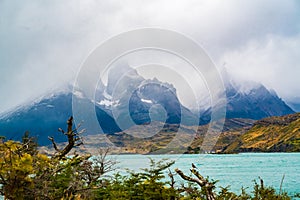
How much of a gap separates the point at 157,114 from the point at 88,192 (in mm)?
8242

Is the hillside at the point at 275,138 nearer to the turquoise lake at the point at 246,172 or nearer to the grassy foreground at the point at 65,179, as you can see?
the turquoise lake at the point at 246,172

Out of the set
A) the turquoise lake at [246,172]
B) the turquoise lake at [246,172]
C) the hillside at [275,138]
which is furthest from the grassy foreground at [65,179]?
the hillside at [275,138]

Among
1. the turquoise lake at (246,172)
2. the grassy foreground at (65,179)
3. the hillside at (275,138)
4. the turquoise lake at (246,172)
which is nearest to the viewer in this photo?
the grassy foreground at (65,179)

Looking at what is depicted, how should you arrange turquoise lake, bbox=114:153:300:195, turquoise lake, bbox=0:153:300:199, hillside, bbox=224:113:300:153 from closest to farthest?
1. turquoise lake, bbox=0:153:300:199
2. turquoise lake, bbox=114:153:300:195
3. hillside, bbox=224:113:300:153

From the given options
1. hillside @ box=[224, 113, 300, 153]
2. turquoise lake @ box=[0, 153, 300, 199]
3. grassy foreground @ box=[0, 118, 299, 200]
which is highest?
hillside @ box=[224, 113, 300, 153]

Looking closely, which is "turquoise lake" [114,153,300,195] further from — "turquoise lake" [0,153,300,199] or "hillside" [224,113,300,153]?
"hillside" [224,113,300,153]

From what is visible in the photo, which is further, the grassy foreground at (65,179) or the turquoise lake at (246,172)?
the turquoise lake at (246,172)

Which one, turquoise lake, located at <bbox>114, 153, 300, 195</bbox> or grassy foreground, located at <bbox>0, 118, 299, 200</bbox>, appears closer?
grassy foreground, located at <bbox>0, 118, 299, 200</bbox>

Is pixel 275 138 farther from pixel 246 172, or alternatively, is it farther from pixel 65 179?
pixel 65 179

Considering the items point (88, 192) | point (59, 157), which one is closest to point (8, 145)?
point (59, 157)

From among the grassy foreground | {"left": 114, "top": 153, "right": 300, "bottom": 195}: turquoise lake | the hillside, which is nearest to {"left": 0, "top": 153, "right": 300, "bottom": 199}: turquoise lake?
{"left": 114, "top": 153, "right": 300, "bottom": 195}: turquoise lake

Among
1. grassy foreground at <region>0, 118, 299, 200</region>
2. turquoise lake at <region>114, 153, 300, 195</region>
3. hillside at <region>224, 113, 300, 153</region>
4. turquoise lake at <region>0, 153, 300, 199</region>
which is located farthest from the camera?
hillside at <region>224, 113, 300, 153</region>

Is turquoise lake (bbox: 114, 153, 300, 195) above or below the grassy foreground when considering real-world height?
above

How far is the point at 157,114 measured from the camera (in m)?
19.1
